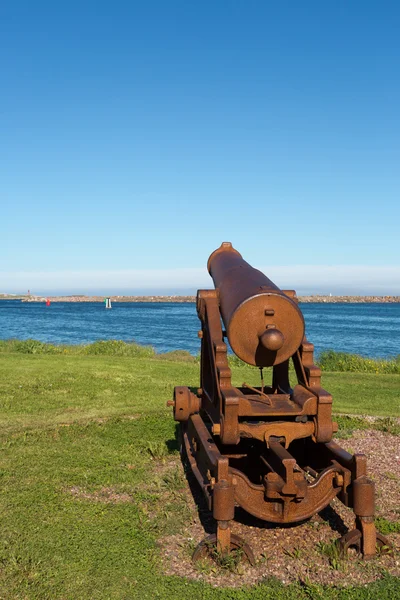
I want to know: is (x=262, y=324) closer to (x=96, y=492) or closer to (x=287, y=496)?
(x=287, y=496)

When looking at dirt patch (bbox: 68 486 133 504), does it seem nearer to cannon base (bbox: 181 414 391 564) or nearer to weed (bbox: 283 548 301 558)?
cannon base (bbox: 181 414 391 564)

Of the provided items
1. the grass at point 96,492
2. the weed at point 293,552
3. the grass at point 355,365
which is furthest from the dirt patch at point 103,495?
the grass at point 355,365

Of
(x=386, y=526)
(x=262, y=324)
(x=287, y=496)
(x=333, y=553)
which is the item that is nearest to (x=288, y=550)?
(x=333, y=553)

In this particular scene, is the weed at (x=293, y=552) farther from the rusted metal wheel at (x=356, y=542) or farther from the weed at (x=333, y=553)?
the rusted metal wheel at (x=356, y=542)

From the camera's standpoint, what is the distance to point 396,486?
687cm

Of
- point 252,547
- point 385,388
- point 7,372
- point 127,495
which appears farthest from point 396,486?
point 7,372

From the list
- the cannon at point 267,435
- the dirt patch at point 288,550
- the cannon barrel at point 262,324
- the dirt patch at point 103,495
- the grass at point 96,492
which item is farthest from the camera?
the dirt patch at point 103,495

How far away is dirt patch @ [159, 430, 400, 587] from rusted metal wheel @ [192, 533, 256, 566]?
7 centimetres

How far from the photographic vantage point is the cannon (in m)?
4.97

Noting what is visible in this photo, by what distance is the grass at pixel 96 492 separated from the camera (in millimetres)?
4449

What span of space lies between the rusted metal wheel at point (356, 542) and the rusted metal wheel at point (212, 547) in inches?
32.2

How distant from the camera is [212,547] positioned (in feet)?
16.0

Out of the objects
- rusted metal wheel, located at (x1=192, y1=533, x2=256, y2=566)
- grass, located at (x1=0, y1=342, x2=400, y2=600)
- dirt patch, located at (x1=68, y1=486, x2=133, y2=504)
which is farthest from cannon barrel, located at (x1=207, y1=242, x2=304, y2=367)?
dirt patch, located at (x1=68, y1=486, x2=133, y2=504)

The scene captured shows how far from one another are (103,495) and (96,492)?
138 millimetres
